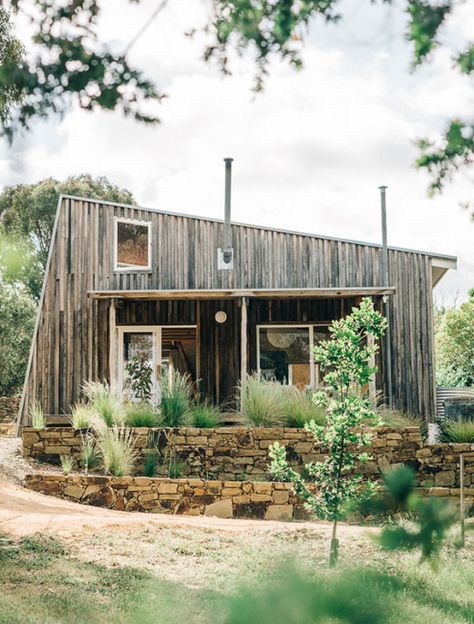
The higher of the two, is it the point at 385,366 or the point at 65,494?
the point at 385,366

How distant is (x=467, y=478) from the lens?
41.9ft

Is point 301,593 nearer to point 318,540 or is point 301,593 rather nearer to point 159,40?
point 159,40

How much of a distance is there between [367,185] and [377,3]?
16170mm

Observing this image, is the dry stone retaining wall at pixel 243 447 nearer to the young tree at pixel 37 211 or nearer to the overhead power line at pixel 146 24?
the overhead power line at pixel 146 24

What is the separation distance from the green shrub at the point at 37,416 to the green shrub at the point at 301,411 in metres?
4.57

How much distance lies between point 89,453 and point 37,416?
3.01m

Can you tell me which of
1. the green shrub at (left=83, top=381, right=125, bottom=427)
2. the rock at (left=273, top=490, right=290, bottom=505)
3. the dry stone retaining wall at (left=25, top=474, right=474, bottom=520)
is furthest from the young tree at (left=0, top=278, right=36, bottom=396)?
the rock at (left=273, top=490, right=290, bottom=505)

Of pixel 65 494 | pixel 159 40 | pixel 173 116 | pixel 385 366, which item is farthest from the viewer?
pixel 385 366

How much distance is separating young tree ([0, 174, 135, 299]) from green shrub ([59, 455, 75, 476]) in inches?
830

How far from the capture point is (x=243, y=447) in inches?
505

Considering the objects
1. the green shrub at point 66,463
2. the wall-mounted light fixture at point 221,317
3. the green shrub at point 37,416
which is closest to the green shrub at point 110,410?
the green shrub at point 66,463

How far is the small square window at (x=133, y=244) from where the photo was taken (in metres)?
17.7

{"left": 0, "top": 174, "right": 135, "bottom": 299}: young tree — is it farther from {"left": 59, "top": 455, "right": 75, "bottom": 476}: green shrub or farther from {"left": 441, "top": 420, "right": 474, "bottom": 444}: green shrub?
{"left": 441, "top": 420, "right": 474, "bottom": 444}: green shrub

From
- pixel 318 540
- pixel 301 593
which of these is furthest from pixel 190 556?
pixel 301 593
